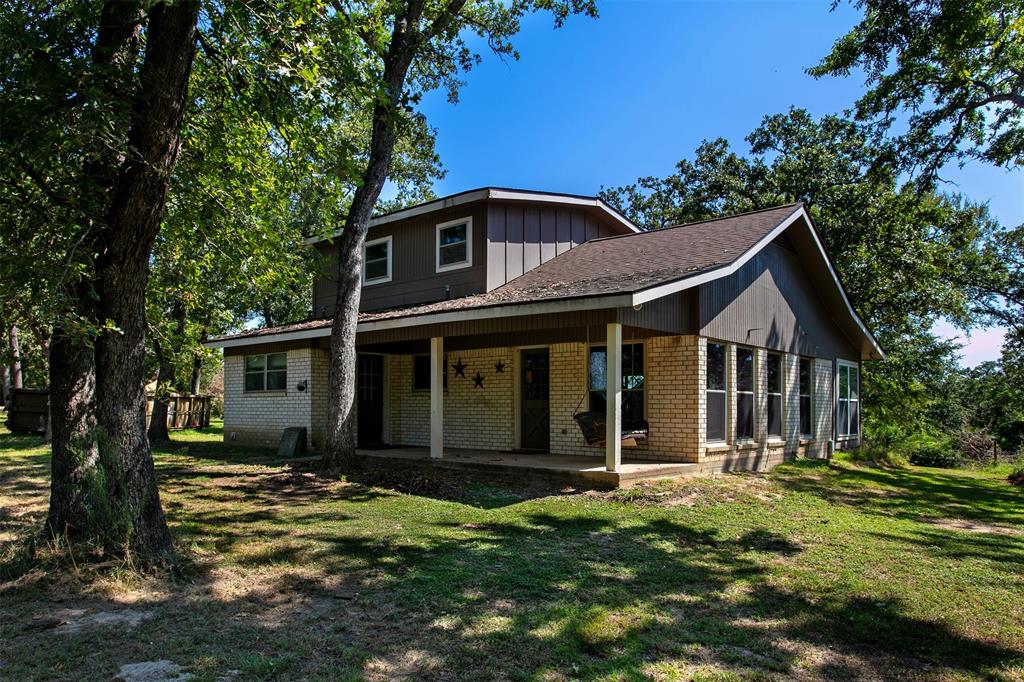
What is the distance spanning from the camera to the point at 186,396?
25.0 meters

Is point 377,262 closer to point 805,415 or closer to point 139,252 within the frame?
point 805,415

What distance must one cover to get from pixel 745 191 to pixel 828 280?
10848 mm

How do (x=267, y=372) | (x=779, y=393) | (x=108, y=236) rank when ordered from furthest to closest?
(x=267, y=372) < (x=779, y=393) < (x=108, y=236)

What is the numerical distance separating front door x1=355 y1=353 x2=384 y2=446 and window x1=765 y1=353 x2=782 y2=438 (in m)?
8.86

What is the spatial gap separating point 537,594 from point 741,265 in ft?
25.8

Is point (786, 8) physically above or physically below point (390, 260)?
above

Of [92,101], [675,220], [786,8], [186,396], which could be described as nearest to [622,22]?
[786,8]

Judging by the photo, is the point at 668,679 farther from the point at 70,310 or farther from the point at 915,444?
the point at 915,444

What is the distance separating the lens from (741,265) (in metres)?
11.1

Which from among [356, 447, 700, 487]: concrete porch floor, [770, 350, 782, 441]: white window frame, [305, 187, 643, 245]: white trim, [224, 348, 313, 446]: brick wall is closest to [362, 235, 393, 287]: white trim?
[305, 187, 643, 245]: white trim

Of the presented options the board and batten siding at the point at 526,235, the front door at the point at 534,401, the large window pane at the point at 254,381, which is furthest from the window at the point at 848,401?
the large window pane at the point at 254,381

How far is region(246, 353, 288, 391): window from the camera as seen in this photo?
15.7 meters

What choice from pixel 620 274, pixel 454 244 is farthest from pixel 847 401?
pixel 454 244

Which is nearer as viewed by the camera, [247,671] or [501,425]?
[247,671]
